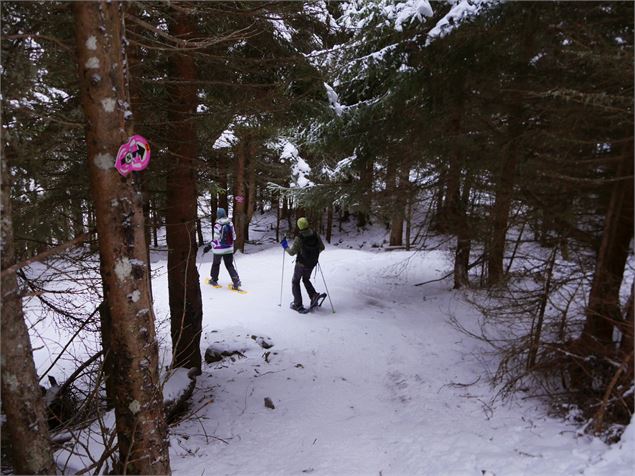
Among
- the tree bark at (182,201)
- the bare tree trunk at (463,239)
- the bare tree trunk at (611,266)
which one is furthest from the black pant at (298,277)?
the bare tree trunk at (611,266)

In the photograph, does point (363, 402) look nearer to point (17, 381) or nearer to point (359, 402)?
point (359, 402)

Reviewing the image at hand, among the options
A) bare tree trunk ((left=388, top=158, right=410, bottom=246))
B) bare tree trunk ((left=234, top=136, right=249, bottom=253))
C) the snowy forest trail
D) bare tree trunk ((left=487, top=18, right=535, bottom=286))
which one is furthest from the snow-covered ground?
bare tree trunk ((left=234, top=136, right=249, bottom=253))

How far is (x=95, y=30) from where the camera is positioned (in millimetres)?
2398

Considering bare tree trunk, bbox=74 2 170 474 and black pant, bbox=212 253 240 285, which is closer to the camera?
bare tree trunk, bbox=74 2 170 474

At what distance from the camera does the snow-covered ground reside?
3898 mm

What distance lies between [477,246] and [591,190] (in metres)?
2.99

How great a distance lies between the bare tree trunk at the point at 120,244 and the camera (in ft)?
8.01

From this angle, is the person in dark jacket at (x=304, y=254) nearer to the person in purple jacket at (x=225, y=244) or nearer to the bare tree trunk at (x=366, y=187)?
the bare tree trunk at (x=366, y=187)

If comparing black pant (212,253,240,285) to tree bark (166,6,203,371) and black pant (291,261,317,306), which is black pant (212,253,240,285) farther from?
tree bark (166,6,203,371)

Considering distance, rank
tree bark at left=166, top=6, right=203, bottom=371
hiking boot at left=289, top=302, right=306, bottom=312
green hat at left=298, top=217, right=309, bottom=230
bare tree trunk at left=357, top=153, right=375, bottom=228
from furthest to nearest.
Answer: bare tree trunk at left=357, top=153, right=375, bottom=228, hiking boot at left=289, top=302, right=306, bottom=312, green hat at left=298, top=217, right=309, bottom=230, tree bark at left=166, top=6, right=203, bottom=371

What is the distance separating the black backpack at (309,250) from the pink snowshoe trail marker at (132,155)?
608cm

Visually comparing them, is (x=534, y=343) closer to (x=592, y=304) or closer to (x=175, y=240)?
(x=592, y=304)

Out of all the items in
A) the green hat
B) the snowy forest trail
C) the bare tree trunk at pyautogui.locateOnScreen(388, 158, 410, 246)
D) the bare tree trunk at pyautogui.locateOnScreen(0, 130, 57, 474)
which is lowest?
the snowy forest trail

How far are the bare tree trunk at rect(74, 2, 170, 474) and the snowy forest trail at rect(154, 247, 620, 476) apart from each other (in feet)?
1.80
